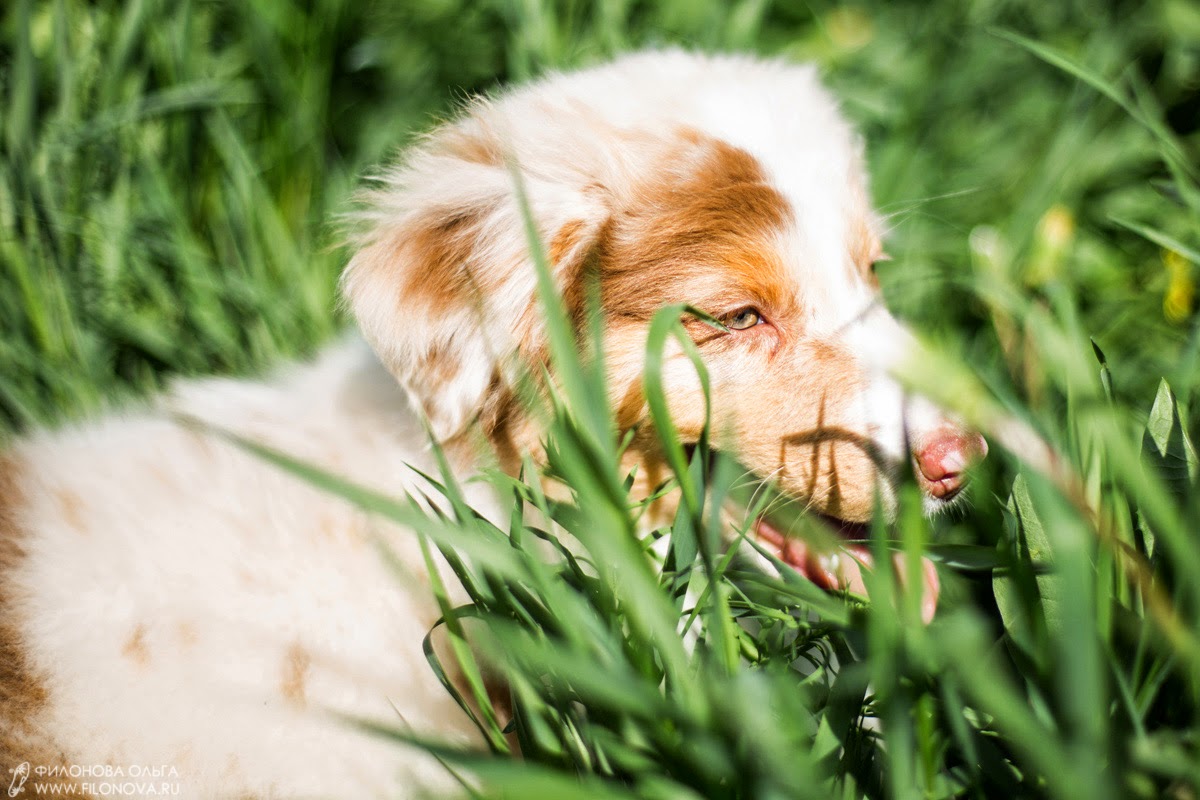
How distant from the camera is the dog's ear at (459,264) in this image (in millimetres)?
1665

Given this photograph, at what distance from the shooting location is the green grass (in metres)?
1.09

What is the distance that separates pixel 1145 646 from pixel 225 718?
135 centimetres

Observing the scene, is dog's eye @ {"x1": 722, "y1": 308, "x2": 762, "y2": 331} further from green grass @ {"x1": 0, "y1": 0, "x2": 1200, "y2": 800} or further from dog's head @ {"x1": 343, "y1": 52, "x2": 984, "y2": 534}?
green grass @ {"x1": 0, "y1": 0, "x2": 1200, "y2": 800}

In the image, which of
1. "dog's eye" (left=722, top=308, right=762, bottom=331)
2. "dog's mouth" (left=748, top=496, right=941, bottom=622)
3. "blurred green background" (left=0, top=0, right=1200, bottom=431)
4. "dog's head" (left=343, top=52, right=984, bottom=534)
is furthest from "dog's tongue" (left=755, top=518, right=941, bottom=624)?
"blurred green background" (left=0, top=0, right=1200, bottom=431)

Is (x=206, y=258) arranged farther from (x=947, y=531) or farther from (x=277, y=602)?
(x=947, y=531)

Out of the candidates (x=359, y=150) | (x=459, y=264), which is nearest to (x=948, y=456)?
(x=459, y=264)

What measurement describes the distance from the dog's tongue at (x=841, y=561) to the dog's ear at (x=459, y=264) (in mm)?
634

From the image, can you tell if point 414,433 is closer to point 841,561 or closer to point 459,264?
point 459,264

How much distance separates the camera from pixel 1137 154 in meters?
3.01

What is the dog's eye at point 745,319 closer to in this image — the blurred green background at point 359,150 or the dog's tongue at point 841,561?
the dog's tongue at point 841,561

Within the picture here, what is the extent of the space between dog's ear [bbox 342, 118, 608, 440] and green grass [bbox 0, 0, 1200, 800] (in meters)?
0.21

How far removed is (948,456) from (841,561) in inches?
10.8

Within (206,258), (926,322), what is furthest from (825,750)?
(206,258)

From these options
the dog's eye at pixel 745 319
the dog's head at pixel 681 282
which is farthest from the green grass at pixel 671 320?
the dog's eye at pixel 745 319
